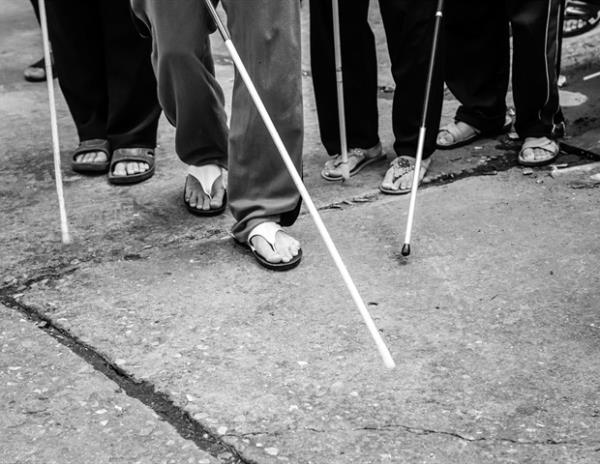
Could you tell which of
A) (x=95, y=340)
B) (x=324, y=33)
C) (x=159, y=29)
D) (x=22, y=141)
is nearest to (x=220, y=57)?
(x=22, y=141)

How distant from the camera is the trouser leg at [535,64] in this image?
12.9 ft

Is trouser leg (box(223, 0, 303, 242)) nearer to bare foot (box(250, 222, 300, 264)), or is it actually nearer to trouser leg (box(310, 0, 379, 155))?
bare foot (box(250, 222, 300, 264))

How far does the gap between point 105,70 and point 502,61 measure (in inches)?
68.8

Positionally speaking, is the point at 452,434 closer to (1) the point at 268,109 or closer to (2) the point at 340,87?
(1) the point at 268,109

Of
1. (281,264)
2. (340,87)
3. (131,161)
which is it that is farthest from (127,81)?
(281,264)

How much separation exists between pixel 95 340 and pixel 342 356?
2.36 feet

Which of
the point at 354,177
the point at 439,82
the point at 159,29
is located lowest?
the point at 354,177

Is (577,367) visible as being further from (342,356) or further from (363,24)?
(363,24)

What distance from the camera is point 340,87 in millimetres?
3922

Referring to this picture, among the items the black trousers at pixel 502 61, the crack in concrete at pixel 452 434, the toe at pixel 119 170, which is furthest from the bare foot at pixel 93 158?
the crack in concrete at pixel 452 434

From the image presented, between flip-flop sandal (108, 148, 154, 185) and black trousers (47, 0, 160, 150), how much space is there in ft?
0.11

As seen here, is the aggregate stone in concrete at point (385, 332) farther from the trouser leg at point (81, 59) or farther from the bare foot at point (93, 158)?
the trouser leg at point (81, 59)

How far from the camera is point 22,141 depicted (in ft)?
15.0

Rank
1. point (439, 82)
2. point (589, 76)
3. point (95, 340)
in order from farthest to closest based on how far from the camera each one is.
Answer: point (589, 76)
point (439, 82)
point (95, 340)
